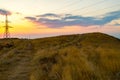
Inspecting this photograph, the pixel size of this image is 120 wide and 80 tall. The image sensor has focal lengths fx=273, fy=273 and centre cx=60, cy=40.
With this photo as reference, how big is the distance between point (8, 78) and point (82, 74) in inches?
190

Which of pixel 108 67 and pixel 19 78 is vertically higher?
pixel 108 67

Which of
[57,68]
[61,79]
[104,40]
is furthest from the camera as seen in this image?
[104,40]

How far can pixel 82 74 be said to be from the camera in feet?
34.4

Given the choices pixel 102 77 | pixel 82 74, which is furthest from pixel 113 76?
pixel 82 74

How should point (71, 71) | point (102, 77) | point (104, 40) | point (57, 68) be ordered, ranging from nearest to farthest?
point (102, 77) → point (71, 71) → point (57, 68) → point (104, 40)

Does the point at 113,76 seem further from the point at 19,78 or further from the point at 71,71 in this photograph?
the point at 19,78

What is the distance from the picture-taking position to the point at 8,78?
543 inches

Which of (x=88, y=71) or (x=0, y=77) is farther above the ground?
(x=88, y=71)

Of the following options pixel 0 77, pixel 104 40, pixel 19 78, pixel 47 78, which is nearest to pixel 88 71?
pixel 47 78

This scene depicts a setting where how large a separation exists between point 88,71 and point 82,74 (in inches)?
11.2

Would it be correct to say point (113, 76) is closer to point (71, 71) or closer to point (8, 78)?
point (71, 71)

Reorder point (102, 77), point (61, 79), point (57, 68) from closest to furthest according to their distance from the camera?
point (102, 77) → point (61, 79) → point (57, 68)

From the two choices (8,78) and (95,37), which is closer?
(8,78)

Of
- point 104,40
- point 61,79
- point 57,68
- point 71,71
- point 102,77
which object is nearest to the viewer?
point 102,77
